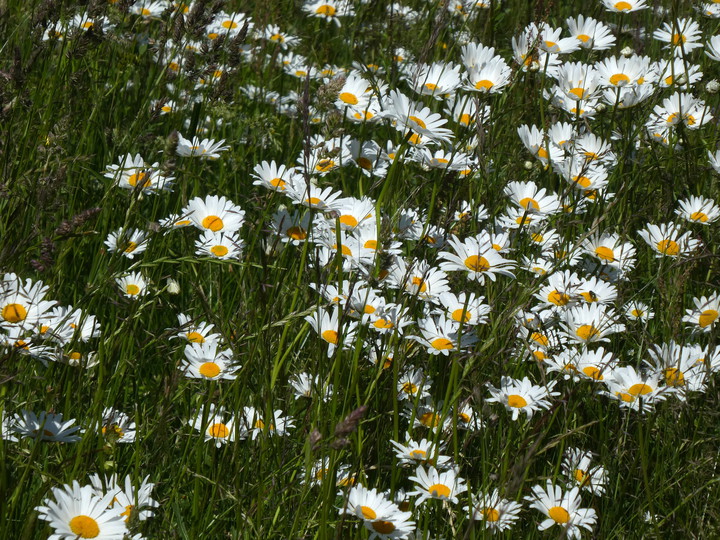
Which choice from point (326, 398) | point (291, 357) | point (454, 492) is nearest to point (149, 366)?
point (291, 357)

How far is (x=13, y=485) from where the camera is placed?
148 cm

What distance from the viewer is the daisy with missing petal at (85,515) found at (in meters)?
1.28

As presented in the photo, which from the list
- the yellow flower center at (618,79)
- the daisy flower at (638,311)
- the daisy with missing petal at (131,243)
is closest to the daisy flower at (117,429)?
the daisy with missing petal at (131,243)

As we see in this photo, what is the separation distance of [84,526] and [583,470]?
1.21 metres

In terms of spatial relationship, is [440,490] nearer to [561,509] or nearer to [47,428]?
[561,509]

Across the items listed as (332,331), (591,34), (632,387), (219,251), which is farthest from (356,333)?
(591,34)

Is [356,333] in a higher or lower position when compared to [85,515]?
higher

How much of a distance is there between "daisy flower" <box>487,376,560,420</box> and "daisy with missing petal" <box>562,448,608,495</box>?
0.13m

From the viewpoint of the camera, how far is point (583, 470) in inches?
79.1

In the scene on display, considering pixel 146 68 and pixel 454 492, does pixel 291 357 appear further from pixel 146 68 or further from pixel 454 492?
pixel 146 68

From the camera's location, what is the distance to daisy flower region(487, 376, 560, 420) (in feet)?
6.39

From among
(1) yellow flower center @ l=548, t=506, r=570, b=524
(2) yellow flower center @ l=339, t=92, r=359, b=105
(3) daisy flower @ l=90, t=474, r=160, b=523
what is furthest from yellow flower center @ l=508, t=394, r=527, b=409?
(2) yellow flower center @ l=339, t=92, r=359, b=105

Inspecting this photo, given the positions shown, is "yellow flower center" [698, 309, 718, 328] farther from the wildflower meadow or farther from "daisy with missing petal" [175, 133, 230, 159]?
"daisy with missing petal" [175, 133, 230, 159]

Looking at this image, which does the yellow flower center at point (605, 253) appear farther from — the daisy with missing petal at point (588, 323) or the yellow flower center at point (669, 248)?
the daisy with missing petal at point (588, 323)
